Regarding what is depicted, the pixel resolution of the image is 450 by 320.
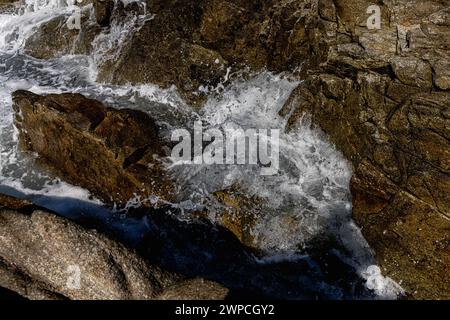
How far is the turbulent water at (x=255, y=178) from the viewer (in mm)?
7254

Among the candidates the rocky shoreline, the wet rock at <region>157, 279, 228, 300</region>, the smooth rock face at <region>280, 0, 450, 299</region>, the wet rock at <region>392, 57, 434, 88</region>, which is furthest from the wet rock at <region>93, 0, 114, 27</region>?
the wet rock at <region>157, 279, 228, 300</region>

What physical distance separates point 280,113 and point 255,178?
1843 mm

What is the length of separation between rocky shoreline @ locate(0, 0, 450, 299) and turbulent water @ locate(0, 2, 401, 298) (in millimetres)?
222

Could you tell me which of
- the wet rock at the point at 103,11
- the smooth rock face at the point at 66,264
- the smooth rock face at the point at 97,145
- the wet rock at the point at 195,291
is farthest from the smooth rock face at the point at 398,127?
the wet rock at the point at 103,11

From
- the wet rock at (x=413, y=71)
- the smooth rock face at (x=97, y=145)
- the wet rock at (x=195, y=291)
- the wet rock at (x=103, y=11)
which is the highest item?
the wet rock at (x=103, y=11)

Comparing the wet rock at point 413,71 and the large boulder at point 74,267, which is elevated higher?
the wet rock at point 413,71

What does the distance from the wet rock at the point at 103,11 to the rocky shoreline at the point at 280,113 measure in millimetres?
1176

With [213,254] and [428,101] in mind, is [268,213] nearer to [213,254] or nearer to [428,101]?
[213,254]

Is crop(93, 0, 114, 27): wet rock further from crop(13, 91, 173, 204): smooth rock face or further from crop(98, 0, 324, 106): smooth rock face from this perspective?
crop(13, 91, 173, 204): smooth rock face

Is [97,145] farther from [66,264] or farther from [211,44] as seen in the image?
[211,44]

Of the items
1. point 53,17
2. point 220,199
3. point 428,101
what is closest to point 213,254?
point 220,199

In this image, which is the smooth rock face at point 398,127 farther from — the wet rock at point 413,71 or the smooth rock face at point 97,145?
the smooth rock face at point 97,145

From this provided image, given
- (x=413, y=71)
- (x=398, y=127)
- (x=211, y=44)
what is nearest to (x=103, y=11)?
(x=211, y=44)
